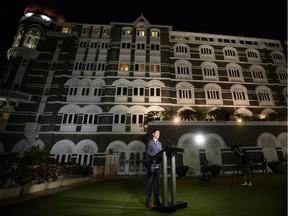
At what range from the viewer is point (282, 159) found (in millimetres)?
16109

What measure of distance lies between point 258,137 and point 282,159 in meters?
2.86

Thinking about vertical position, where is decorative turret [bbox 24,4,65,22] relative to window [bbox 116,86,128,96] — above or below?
above

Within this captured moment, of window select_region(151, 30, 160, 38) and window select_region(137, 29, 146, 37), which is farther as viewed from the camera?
window select_region(151, 30, 160, 38)

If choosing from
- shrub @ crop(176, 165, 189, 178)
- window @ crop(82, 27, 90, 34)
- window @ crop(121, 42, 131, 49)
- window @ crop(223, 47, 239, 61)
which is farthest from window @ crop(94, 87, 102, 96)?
window @ crop(223, 47, 239, 61)

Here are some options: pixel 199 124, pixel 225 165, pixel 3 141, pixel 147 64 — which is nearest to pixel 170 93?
pixel 147 64

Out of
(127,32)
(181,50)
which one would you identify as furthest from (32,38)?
(181,50)

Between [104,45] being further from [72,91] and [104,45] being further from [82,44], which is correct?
[72,91]

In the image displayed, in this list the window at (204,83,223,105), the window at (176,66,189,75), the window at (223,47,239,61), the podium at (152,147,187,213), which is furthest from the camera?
the window at (223,47,239,61)

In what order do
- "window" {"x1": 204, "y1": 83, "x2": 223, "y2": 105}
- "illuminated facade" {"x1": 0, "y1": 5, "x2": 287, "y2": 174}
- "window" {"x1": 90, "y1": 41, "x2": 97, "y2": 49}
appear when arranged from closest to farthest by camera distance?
"illuminated facade" {"x1": 0, "y1": 5, "x2": 287, "y2": 174}, "window" {"x1": 204, "y1": 83, "x2": 223, "y2": 105}, "window" {"x1": 90, "y1": 41, "x2": 97, "y2": 49}

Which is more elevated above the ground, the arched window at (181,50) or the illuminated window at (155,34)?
the illuminated window at (155,34)

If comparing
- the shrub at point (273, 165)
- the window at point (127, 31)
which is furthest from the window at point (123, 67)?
the shrub at point (273, 165)

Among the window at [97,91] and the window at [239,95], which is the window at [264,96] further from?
the window at [97,91]

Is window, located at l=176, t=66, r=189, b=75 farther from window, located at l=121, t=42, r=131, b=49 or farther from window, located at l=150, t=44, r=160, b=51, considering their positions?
window, located at l=121, t=42, r=131, b=49

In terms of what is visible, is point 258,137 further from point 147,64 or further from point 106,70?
point 106,70
